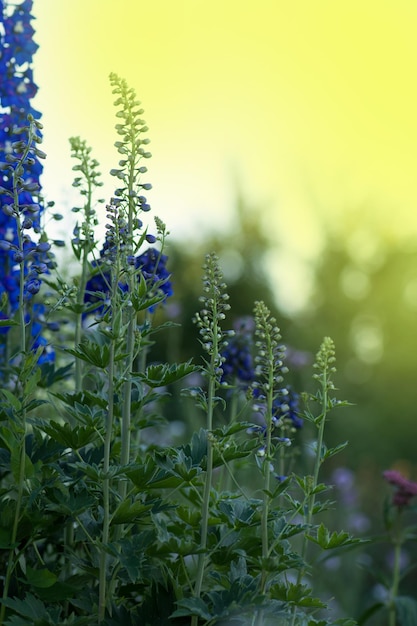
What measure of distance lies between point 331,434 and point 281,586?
9367mm

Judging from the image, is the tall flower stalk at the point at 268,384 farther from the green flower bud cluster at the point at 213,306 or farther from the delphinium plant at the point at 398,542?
the delphinium plant at the point at 398,542

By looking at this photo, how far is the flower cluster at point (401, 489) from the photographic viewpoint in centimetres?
380

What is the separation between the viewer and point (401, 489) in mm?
3834

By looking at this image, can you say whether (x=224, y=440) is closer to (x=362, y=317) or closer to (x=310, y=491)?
(x=310, y=491)

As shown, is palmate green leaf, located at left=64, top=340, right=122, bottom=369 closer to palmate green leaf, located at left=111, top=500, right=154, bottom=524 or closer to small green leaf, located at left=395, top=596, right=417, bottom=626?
palmate green leaf, located at left=111, top=500, right=154, bottom=524

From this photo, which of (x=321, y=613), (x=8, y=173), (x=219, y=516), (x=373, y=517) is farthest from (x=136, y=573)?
(x=373, y=517)

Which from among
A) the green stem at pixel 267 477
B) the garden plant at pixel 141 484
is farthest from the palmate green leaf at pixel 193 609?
the green stem at pixel 267 477

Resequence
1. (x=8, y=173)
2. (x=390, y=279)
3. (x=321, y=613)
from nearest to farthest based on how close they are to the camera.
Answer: (x=8, y=173) < (x=321, y=613) < (x=390, y=279)

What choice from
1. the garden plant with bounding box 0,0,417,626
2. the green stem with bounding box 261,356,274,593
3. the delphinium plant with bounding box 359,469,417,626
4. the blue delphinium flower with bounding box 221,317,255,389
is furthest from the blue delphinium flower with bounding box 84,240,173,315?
the delphinium plant with bounding box 359,469,417,626

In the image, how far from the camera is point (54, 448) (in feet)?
7.75

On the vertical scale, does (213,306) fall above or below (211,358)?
above

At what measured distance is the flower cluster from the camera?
12.5 ft

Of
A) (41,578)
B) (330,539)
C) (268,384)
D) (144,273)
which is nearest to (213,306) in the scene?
(268,384)

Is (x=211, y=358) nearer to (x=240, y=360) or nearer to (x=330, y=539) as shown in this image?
(x=330, y=539)
